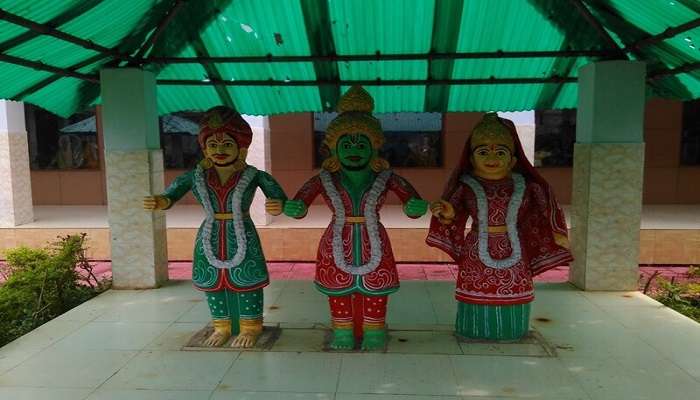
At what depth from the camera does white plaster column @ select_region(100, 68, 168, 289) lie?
18.7 feet

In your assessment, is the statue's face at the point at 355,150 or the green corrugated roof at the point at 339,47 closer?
the statue's face at the point at 355,150

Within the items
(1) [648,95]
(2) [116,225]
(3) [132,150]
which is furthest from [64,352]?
(1) [648,95]

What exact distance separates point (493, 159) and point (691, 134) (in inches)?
347

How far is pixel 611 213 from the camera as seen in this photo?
550 cm

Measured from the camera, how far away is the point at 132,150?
5.71 metres

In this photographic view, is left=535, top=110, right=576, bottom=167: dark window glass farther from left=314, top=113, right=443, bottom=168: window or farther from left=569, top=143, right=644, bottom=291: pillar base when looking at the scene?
left=569, top=143, right=644, bottom=291: pillar base

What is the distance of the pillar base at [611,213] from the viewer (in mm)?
5457

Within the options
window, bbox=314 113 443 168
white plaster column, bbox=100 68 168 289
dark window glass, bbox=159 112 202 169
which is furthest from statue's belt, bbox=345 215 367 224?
dark window glass, bbox=159 112 202 169

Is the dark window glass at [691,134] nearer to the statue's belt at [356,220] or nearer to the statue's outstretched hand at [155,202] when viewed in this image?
the statue's belt at [356,220]

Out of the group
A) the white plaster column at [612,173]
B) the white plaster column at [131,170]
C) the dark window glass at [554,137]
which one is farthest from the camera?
the dark window glass at [554,137]

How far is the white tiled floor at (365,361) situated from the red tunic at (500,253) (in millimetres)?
422

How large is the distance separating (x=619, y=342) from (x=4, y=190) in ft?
29.0

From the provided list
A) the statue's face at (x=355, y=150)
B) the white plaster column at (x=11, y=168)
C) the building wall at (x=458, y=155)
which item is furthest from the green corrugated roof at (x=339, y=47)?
the building wall at (x=458, y=155)

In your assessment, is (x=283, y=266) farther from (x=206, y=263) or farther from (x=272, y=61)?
(x=206, y=263)
